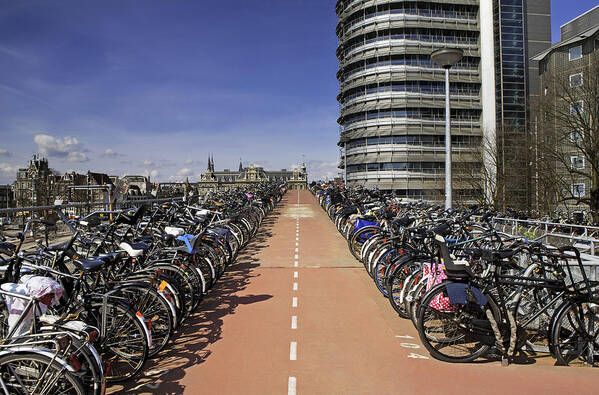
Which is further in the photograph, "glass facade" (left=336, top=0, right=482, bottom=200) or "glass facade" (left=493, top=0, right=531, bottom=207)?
"glass facade" (left=336, top=0, right=482, bottom=200)

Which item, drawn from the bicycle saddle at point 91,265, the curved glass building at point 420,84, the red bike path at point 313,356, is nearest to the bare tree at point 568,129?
the red bike path at point 313,356

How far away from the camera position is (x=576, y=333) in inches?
135

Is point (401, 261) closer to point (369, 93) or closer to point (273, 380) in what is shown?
point (273, 380)

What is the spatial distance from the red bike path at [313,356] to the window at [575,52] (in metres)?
29.6

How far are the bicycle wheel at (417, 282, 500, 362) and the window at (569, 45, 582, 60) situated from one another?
30.8 meters

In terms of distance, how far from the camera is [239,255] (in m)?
8.34

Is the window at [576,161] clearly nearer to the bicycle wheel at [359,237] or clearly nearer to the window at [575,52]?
the window at [575,52]

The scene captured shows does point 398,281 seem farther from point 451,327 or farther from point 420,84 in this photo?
point 420,84

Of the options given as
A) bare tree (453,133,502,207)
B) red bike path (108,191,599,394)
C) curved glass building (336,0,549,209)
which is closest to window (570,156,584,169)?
bare tree (453,133,502,207)

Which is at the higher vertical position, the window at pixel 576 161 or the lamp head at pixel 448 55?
the lamp head at pixel 448 55

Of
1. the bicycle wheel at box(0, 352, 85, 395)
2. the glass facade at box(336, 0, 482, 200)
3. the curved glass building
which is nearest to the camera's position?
the bicycle wheel at box(0, 352, 85, 395)

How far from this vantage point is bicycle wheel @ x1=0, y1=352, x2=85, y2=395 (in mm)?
2283

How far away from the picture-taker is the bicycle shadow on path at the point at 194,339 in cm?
314

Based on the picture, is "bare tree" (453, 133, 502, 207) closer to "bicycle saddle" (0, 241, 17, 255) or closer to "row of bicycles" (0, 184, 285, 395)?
"row of bicycles" (0, 184, 285, 395)
